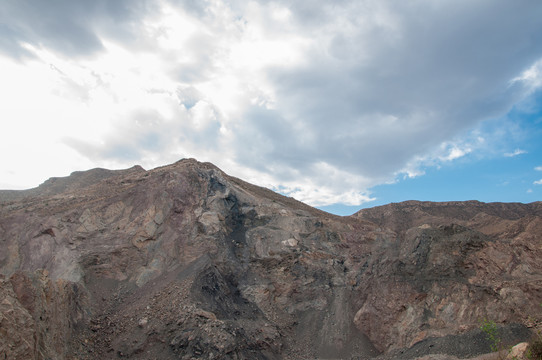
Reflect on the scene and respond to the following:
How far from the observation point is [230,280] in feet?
71.5

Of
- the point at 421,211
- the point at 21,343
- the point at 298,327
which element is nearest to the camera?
the point at 21,343

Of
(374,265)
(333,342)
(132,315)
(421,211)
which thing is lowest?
(333,342)

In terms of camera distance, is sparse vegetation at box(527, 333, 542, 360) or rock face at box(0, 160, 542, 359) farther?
rock face at box(0, 160, 542, 359)

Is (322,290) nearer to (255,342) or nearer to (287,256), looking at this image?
(287,256)

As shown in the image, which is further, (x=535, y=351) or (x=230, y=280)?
(x=230, y=280)

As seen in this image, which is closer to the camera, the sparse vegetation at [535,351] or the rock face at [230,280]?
the sparse vegetation at [535,351]

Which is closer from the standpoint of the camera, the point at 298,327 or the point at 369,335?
the point at 369,335

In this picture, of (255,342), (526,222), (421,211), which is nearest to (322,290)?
(255,342)

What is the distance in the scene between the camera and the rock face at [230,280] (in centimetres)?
1409

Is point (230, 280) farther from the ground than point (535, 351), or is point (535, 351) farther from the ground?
point (230, 280)

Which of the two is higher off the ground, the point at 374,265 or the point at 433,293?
the point at 374,265

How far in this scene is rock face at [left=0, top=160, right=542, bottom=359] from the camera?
1409 centimetres

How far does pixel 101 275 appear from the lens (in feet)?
64.7

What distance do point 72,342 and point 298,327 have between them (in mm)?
13151
